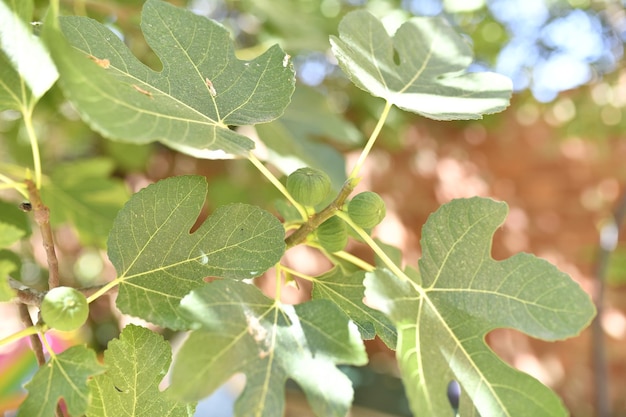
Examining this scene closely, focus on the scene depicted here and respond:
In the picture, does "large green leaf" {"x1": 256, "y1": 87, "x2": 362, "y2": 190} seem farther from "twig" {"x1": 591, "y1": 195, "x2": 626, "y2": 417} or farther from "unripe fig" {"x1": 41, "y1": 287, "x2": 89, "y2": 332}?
"twig" {"x1": 591, "y1": 195, "x2": 626, "y2": 417}

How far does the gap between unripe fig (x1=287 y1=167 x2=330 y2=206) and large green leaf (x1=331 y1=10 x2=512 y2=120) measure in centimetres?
8

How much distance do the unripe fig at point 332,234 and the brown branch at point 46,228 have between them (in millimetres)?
220

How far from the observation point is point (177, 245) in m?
0.50

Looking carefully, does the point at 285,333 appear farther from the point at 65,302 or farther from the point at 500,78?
the point at 500,78

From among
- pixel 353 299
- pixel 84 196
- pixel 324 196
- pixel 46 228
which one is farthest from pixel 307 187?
pixel 84 196

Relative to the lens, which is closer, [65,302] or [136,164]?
[65,302]

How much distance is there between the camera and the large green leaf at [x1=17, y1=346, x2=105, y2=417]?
431 mm

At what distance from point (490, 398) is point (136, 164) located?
155 centimetres

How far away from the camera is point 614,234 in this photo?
70.6 inches

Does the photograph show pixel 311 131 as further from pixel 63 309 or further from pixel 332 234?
pixel 63 309

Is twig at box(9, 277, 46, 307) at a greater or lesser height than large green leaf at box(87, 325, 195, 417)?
greater

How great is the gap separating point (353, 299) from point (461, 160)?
178 cm

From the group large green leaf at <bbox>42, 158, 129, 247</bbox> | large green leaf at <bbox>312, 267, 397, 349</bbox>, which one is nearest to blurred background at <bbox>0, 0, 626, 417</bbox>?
large green leaf at <bbox>42, 158, 129, 247</bbox>

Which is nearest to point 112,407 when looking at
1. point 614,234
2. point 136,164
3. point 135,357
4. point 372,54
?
point 135,357
